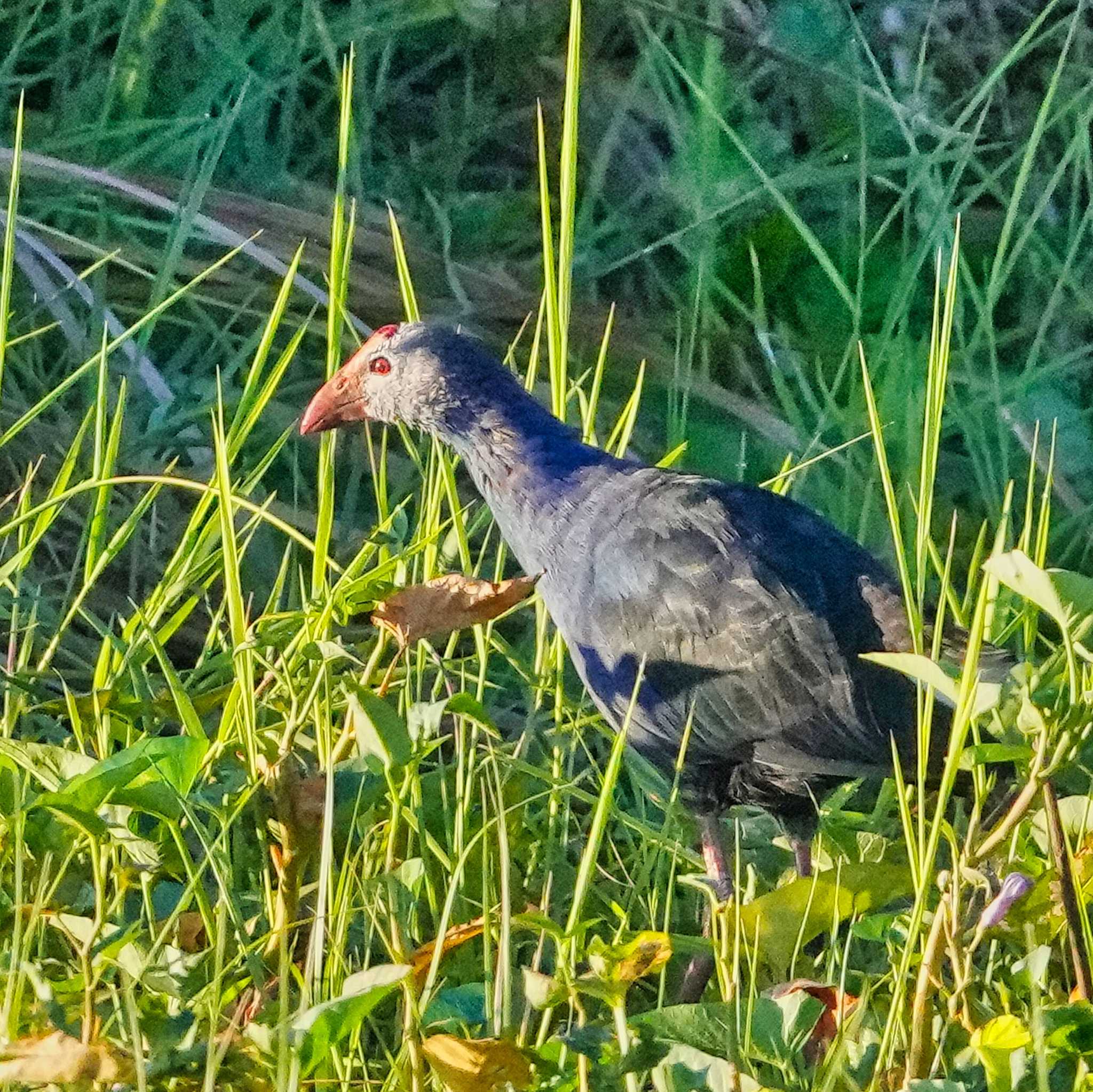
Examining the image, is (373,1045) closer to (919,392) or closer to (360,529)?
(360,529)

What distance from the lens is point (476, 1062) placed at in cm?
134

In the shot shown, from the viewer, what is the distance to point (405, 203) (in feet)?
12.2

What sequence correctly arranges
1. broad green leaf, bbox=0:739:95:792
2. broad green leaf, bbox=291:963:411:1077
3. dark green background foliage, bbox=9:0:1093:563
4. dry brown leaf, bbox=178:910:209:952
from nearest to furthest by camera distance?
broad green leaf, bbox=291:963:411:1077 → broad green leaf, bbox=0:739:95:792 → dry brown leaf, bbox=178:910:209:952 → dark green background foliage, bbox=9:0:1093:563

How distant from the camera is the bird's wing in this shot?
225 centimetres

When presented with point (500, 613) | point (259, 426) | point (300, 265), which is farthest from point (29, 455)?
point (500, 613)

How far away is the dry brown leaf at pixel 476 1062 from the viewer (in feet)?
4.41

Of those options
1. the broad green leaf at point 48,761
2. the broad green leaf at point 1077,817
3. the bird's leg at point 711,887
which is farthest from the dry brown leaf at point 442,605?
the broad green leaf at point 1077,817

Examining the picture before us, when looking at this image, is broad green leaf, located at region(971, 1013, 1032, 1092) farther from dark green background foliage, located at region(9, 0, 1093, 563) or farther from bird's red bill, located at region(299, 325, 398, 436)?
dark green background foliage, located at region(9, 0, 1093, 563)

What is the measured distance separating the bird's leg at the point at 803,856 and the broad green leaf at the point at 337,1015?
944mm

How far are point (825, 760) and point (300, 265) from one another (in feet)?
4.86

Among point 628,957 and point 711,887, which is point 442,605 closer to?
point 628,957

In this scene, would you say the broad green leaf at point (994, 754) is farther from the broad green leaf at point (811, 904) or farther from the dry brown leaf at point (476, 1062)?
the dry brown leaf at point (476, 1062)

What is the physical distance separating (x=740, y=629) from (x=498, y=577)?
287 millimetres

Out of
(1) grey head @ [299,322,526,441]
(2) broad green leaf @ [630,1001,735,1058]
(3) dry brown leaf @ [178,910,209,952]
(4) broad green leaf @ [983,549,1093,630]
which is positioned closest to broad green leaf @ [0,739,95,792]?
(3) dry brown leaf @ [178,910,209,952]
